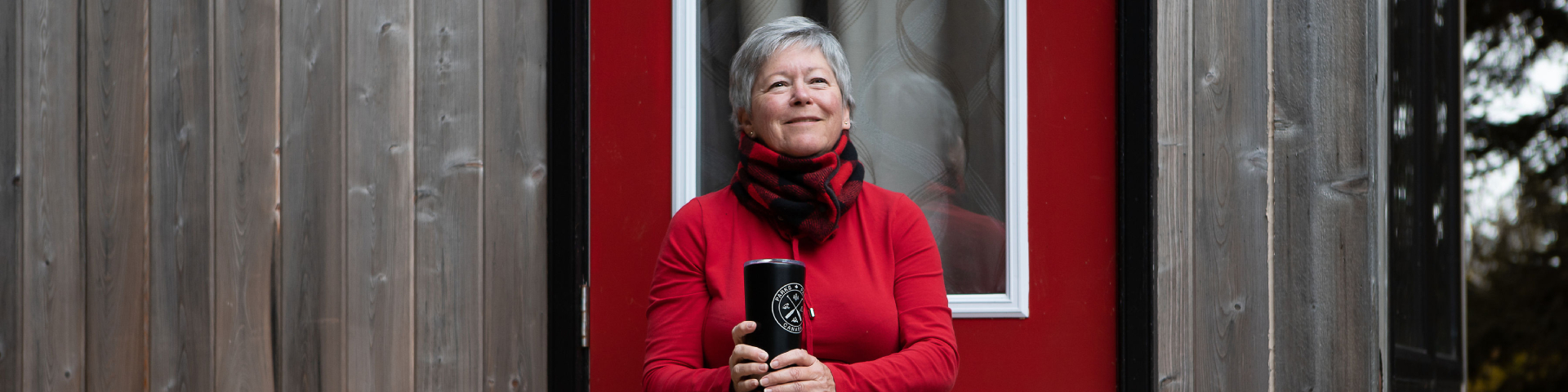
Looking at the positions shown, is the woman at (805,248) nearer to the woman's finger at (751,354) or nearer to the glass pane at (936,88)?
the woman's finger at (751,354)

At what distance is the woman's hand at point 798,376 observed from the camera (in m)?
1.28

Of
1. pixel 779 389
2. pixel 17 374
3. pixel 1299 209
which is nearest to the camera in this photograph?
pixel 779 389

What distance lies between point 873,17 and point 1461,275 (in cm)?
151

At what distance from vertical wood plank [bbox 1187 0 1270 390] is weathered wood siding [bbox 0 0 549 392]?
1426 mm

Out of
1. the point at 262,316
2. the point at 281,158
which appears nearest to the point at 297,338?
the point at 262,316

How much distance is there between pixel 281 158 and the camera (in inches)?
79.2

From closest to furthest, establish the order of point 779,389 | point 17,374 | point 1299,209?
point 779,389 < point 1299,209 < point 17,374

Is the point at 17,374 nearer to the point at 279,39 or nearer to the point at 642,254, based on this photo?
the point at 279,39

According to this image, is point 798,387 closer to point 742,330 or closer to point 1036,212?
point 742,330

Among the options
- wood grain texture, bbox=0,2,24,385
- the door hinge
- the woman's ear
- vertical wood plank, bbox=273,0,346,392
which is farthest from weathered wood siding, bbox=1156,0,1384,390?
wood grain texture, bbox=0,2,24,385

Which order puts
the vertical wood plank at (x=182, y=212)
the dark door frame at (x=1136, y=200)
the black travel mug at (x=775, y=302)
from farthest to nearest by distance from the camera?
the vertical wood plank at (x=182, y=212) < the dark door frame at (x=1136, y=200) < the black travel mug at (x=775, y=302)

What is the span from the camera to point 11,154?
6.74 feet

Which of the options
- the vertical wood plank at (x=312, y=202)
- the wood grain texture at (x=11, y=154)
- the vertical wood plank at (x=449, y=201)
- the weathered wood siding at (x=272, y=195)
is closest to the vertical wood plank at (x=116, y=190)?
the weathered wood siding at (x=272, y=195)

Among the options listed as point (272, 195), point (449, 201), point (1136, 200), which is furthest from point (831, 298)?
point (272, 195)
